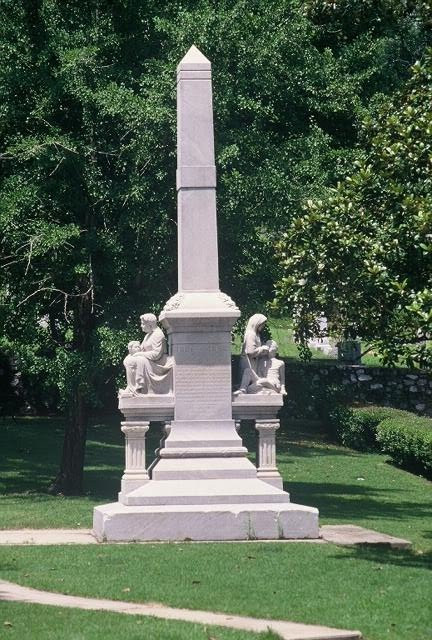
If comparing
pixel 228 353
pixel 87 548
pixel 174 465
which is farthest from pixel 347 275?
pixel 87 548

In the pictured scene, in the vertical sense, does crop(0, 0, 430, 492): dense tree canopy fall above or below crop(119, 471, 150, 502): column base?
above

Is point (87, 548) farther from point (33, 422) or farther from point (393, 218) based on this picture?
point (33, 422)

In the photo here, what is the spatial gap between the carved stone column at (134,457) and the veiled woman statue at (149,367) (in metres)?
0.45

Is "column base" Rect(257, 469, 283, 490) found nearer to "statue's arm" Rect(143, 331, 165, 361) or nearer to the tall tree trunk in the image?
"statue's arm" Rect(143, 331, 165, 361)

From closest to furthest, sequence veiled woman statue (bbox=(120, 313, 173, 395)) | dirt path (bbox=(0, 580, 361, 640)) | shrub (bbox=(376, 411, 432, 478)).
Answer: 1. dirt path (bbox=(0, 580, 361, 640))
2. veiled woman statue (bbox=(120, 313, 173, 395))
3. shrub (bbox=(376, 411, 432, 478))

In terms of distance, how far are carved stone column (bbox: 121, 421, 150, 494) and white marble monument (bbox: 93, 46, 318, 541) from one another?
1cm

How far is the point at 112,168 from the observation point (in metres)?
24.5

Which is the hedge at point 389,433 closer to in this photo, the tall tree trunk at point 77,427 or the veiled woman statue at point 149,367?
the tall tree trunk at point 77,427

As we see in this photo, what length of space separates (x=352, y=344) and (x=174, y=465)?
20242 millimetres

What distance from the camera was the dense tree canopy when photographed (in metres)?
23.1

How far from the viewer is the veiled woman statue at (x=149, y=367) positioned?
1777 cm

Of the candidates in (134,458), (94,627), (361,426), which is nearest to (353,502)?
(134,458)

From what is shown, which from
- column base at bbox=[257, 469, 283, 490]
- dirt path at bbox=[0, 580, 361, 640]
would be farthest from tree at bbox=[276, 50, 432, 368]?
dirt path at bbox=[0, 580, 361, 640]

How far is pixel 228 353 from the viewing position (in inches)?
703
